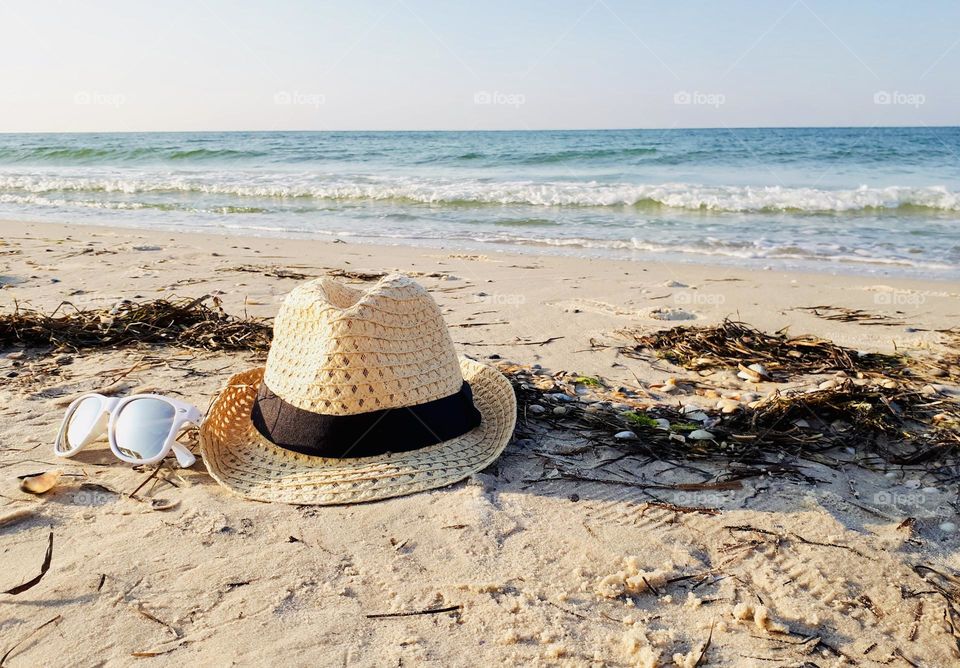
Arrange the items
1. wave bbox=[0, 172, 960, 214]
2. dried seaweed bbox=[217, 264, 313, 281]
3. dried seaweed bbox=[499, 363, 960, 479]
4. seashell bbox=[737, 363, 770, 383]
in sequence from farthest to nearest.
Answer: wave bbox=[0, 172, 960, 214] → dried seaweed bbox=[217, 264, 313, 281] → seashell bbox=[737, 363, 770, 383] → dried seaweed bbox=[499, 363, 960, 479]

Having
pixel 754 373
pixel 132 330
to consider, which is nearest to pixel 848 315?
pixel 754 373

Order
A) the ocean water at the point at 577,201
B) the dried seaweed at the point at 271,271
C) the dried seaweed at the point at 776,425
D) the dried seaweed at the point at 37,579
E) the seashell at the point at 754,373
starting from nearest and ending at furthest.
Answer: the dried seaweed at the point at 37,579 → the dried seaweed at the point at 776,425 → the seashell at the point at 754,373 → the dried seaweed at the point at 271,271 → the ocean water at the point at 577,201

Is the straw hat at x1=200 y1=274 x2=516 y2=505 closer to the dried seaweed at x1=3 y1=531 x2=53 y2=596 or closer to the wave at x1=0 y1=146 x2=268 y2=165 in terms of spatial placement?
the dried seaweed at x1=3 y1=531 x2=53 y2=596

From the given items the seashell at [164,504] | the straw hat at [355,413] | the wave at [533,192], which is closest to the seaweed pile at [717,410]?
the straw hat at [355,413]

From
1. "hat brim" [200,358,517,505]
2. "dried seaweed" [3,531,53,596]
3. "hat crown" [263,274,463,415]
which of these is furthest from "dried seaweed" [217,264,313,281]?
"dried seaweed" [3,531,53,596]

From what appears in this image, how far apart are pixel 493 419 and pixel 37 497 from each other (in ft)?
5.62

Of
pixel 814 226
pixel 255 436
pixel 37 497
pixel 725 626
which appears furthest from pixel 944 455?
pixel 814 226

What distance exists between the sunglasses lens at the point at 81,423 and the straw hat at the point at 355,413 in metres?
0.42

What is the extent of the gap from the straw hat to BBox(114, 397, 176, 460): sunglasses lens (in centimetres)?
15

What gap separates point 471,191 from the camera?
47.1 feet

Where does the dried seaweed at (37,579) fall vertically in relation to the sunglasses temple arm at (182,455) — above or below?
below

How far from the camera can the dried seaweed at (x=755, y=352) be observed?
12.9ft

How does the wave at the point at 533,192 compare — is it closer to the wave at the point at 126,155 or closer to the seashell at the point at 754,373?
the wave at the point at 126,155

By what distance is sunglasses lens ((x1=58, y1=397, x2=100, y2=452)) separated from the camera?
275 cm
